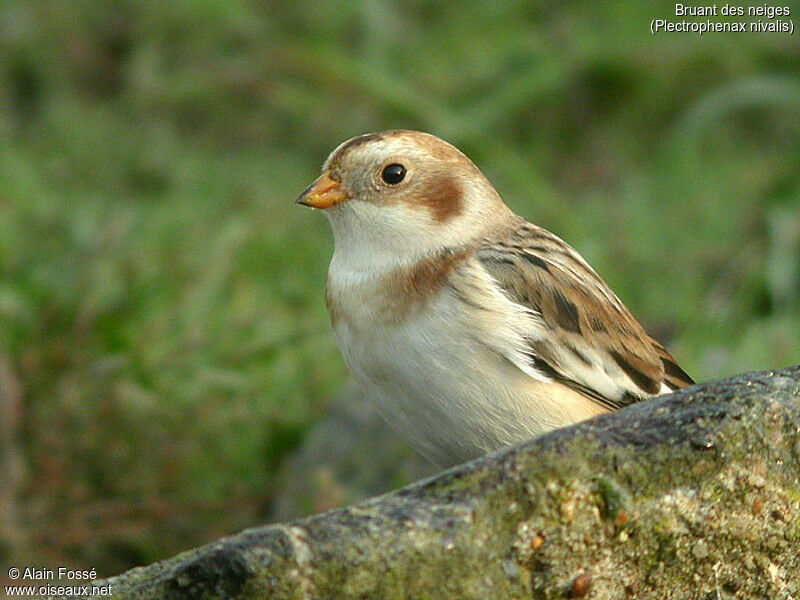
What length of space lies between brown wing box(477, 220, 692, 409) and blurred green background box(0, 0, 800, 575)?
3.53 ft

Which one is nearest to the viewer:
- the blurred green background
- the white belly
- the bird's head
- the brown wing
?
the white belly

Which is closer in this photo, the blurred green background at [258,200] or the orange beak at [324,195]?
the orange beak at [324,195]

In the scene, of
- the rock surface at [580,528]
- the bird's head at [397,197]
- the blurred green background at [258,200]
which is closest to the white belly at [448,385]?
the bird's head at [397,197]

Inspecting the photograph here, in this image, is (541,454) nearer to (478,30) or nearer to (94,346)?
(94,346)

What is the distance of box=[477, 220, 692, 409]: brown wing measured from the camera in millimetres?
2920

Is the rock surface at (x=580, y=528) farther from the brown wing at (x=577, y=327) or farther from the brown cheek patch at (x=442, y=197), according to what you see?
the brown cheek patch at (x=442, y=197)

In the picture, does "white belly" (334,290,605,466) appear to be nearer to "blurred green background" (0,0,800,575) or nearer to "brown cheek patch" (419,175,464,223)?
"brown cheek patch" (419,175,464,223)

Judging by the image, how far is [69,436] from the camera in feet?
13.8

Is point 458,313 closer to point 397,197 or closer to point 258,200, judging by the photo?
point 397,197

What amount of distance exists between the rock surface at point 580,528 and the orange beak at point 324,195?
117cm

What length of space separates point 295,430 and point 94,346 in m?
0.72

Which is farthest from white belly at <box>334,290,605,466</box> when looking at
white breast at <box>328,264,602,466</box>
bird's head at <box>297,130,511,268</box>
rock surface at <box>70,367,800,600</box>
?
rock surface at <box>70,367,800,600</box>

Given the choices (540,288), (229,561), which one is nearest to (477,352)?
(540,288)

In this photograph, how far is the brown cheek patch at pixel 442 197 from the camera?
3064 mm
